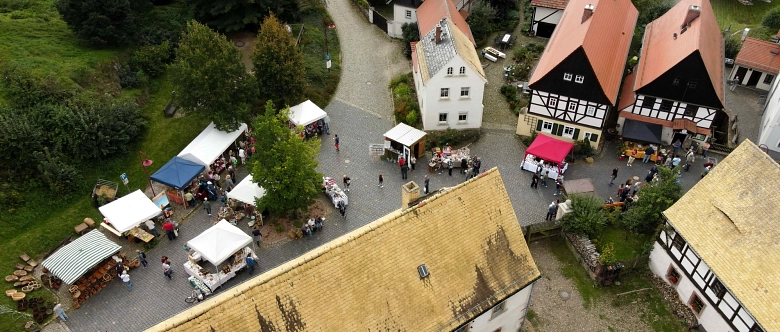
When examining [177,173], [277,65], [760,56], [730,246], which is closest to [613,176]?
[730,246]

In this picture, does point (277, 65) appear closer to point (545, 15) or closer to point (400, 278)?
point (400, 278)

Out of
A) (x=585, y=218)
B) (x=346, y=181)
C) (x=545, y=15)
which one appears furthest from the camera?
(x=545, y=15)

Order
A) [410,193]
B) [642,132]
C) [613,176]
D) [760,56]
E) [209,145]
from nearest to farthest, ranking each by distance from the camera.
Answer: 1. [410,193]
2. [613,176]
3. [209,145]
4. [642,132]
5. [760,56]

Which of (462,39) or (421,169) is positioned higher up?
(462,39)

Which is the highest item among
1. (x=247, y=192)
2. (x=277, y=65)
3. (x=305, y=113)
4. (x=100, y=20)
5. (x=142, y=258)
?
(x=100, y=20)

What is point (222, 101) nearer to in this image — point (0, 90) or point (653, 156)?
point (0, 90)

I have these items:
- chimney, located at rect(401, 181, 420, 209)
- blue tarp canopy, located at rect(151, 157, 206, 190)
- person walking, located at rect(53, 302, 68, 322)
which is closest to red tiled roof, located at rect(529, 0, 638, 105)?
chimney, located at rect(401, 181, 420, 209)

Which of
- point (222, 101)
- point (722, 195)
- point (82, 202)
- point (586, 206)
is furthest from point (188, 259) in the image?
point (722, 195)
